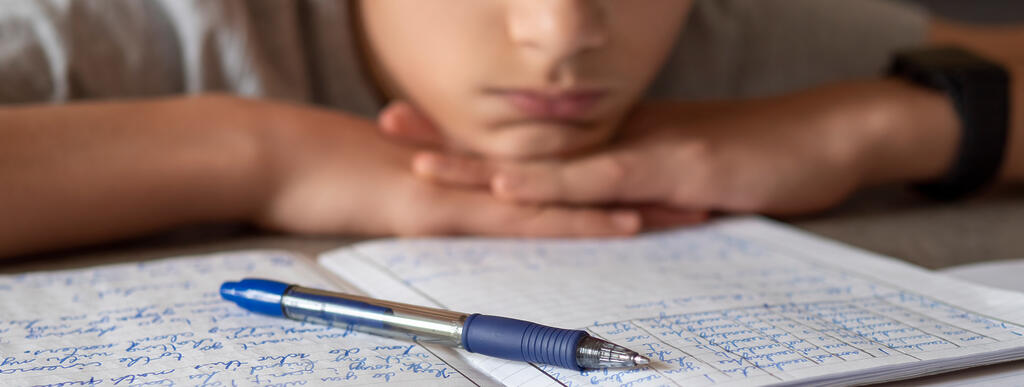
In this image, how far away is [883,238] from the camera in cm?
65

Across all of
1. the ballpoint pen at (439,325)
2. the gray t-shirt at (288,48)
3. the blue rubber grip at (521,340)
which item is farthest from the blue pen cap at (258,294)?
the gray t-shirt at (288,48)

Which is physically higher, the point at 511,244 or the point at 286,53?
the point at 286,53

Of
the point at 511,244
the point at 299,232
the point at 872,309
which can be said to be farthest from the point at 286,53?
the point at 872,309

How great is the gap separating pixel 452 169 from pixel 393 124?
0.21 feet

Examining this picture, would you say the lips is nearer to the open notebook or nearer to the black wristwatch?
the open notebook

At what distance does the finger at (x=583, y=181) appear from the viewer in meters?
0.66

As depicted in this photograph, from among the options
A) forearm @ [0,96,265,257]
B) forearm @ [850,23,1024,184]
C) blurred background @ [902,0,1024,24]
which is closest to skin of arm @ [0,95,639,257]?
forearm @ [0,96,265,257]

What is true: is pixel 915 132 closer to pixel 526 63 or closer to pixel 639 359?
pixel 526 63

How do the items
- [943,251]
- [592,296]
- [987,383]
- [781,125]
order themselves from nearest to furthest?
[987,383]
[592,296]
[943,251]
[781,125]

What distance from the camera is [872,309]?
449mm

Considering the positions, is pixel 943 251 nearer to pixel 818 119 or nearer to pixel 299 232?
pixel 818 119

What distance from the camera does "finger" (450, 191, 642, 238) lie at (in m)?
0.65

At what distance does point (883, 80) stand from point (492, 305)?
0.51 m

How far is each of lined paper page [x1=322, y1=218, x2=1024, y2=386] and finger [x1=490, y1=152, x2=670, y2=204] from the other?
0.05 meters
